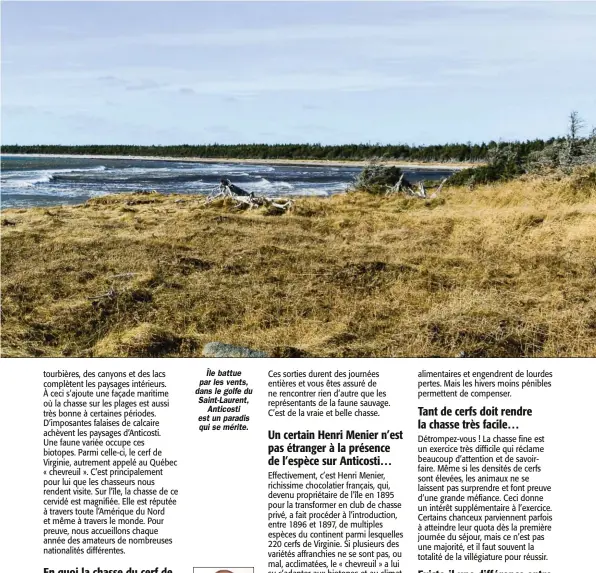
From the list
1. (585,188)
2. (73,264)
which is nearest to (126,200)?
(73,264)

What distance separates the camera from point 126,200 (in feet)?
95.5

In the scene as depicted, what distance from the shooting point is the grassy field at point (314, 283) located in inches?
343

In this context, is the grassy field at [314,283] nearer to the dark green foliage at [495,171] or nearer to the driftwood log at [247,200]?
the driftwood log at [247,200]

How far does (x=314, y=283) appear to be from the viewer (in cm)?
1165

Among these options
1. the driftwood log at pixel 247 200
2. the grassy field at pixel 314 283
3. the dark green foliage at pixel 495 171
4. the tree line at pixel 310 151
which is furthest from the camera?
the tree line at pixel 310 151

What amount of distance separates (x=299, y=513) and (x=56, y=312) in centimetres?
572

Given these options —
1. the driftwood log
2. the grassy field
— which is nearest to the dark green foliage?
the grassy field

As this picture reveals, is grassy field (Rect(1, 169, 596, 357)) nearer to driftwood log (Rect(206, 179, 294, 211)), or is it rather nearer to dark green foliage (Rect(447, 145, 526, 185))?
driftwood log (Rect(206, 179, 294, 211))

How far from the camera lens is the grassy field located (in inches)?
343

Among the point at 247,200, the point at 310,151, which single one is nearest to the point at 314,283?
the point at 247,200

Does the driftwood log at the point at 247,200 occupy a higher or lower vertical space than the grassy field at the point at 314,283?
higher

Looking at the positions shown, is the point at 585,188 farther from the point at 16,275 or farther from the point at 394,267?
the point at 16,275

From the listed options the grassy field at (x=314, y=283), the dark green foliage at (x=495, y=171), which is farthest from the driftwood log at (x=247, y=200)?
the dark green foliage at (x=495, y=171)

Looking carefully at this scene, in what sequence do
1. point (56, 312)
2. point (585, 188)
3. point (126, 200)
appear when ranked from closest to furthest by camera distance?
point (56, 312), point (585, 188), point (126, 200)
